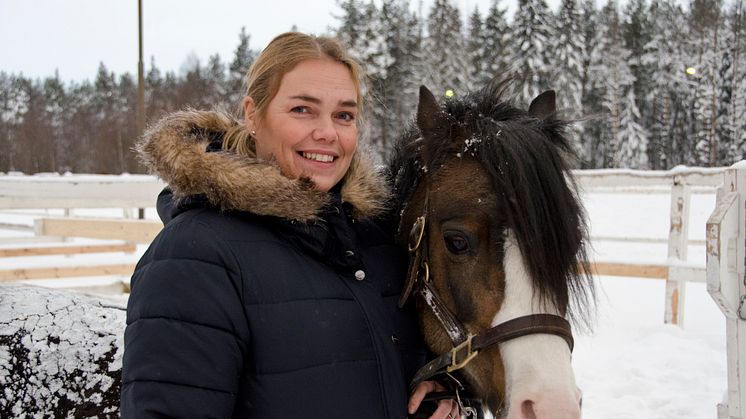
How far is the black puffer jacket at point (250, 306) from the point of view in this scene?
47.6 inches

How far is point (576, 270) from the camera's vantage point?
172 centimetres

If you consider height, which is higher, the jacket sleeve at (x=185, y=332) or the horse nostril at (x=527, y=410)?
the jacket sleeve at (x=185, y=332)

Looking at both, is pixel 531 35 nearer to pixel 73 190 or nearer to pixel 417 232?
pixel 73 190

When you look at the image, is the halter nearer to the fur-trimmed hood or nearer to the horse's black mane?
the horse's black mane

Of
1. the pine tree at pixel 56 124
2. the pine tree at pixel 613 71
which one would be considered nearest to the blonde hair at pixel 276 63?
the pine tree at pixel 613 71

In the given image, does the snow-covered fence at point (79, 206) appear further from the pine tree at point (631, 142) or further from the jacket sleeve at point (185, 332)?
the pine tree at point (631, 142)

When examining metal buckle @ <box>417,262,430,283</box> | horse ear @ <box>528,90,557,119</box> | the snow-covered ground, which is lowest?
the snow-covered ground

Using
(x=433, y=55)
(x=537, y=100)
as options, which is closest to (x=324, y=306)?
(x=537, y=100)

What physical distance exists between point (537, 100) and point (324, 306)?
1320 millimetres

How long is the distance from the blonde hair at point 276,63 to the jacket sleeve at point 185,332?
533 millimetres

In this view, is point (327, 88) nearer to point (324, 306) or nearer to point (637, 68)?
point (324, 306)

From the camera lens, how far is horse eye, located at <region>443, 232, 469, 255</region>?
170 cm

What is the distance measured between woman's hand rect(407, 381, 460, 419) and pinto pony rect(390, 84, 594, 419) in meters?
0.05

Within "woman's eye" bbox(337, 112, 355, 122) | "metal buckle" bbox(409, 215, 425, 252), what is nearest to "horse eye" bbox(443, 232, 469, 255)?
"metal buckle" bbox(409, 215, 425, 252)
